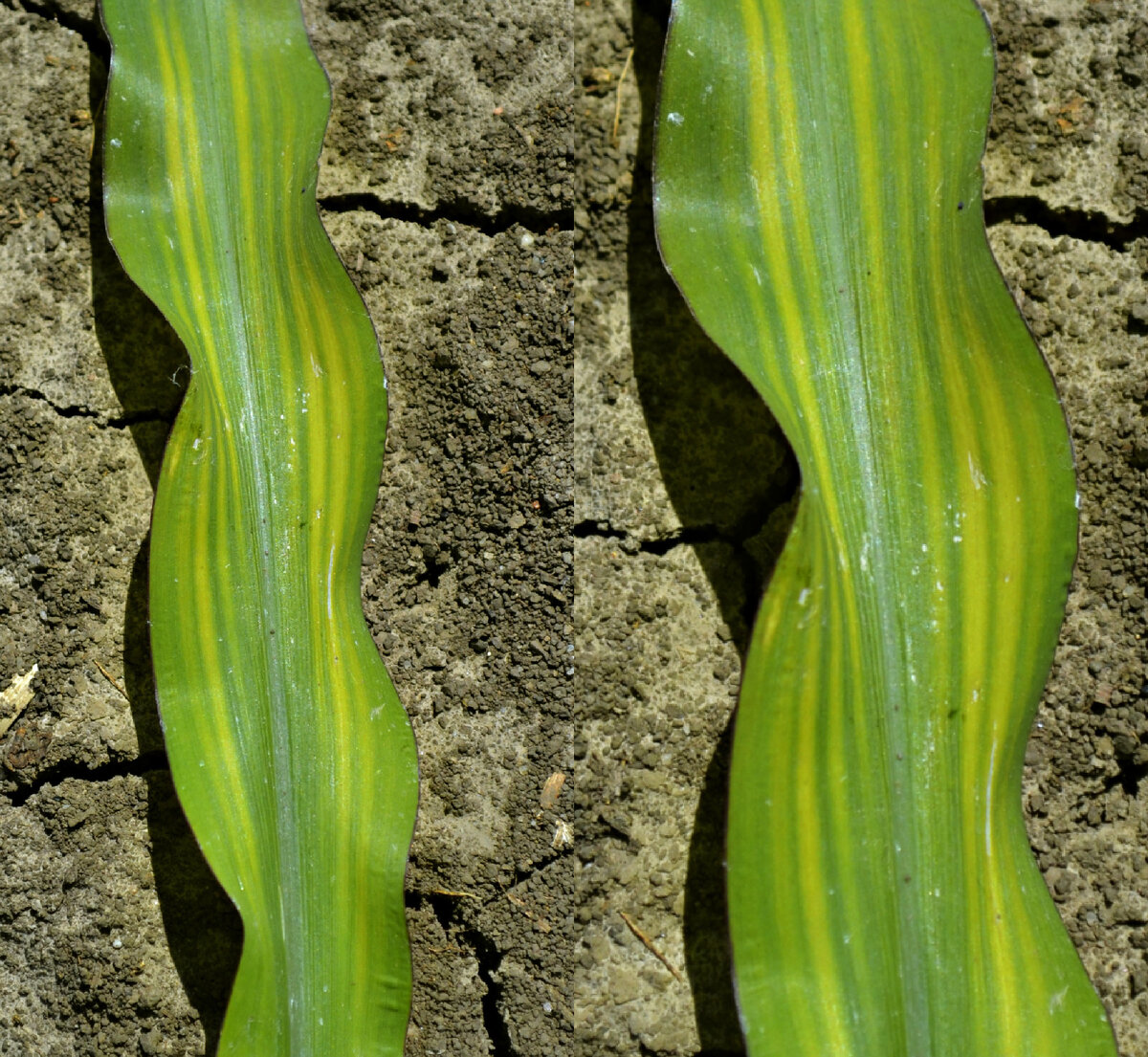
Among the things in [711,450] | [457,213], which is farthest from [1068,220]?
[457,213]

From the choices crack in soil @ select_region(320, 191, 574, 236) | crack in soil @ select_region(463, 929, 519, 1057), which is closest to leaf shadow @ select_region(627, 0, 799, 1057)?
crack in soil @ select_region(320, 191, 574, 236)

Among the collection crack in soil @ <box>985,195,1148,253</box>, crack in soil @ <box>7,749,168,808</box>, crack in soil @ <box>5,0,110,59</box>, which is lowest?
crack in soil @ <box>7,749,168,808</box>

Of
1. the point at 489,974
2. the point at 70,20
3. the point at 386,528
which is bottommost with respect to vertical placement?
the point at 489,974

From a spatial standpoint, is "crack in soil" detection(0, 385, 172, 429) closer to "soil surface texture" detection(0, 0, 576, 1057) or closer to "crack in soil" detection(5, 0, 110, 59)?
"soil surface texture" detection(0, 0, 576, 1057)

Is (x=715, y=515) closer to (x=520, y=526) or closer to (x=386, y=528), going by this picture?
(x=520, y=526)

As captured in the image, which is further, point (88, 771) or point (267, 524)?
point (88, 771)

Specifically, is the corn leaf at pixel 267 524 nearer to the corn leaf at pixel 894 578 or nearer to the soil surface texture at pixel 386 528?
the soil surface texture at pixel 386 528
